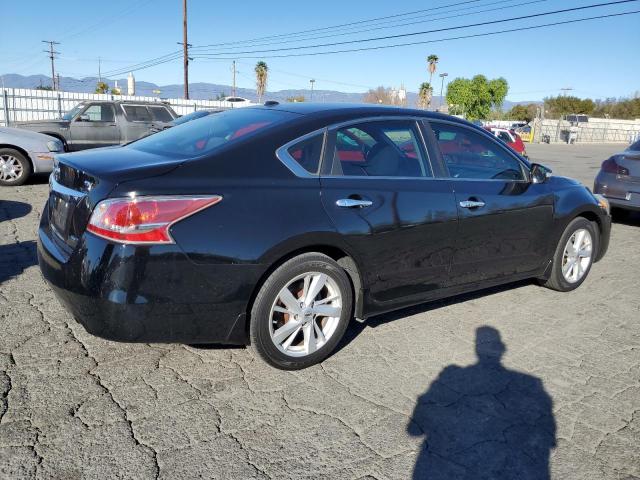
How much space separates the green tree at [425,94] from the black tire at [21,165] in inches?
2863

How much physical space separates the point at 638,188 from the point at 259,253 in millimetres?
7166

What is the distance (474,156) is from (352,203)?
5.37 feet

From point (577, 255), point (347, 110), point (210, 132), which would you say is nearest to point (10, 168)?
point (210, 132)

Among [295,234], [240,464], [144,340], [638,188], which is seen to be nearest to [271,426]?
[240,464]

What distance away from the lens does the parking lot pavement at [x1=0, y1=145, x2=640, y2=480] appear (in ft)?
8.14

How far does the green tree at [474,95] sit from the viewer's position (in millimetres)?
58031

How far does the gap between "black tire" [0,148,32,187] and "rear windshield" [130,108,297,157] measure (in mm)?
6316

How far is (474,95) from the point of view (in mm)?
58062

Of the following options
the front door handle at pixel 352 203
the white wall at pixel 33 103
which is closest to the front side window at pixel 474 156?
the front door handle at pixel 352 203

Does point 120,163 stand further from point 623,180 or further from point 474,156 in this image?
point 623,180

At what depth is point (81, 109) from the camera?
12.2 metres

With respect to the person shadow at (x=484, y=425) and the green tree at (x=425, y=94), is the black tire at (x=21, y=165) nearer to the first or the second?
the person shadow at (x=484, y=425)

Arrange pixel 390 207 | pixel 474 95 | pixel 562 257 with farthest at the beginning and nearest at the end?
pixel 474 95 < pixel 562 257 < pixel 390 207

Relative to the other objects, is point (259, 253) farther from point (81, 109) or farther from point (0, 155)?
point (81, 109)
